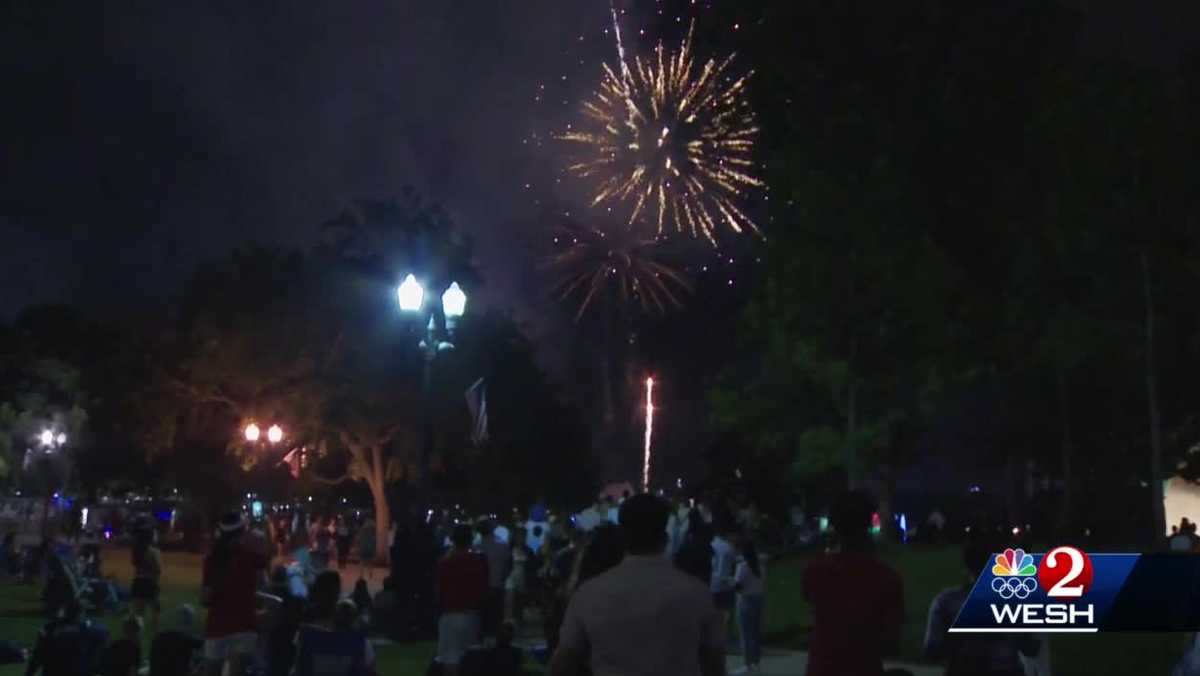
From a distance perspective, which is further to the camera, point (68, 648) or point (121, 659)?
point (68, 648)

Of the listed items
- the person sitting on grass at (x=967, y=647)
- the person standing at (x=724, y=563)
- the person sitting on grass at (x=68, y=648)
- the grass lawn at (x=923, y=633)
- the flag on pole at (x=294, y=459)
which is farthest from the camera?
the flag on pole at (x=294, y=459)

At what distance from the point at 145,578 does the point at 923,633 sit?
10.4 metres

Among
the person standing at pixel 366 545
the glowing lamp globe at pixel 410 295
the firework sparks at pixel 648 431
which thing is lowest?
Result: the person standing at pixel 366 545

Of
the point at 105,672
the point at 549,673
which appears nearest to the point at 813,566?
the point at 549,673

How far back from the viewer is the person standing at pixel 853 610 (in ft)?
22.2

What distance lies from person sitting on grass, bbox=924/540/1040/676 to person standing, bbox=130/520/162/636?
1400cm

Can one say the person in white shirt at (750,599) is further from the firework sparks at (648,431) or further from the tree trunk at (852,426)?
the firework sparks at (648,431)

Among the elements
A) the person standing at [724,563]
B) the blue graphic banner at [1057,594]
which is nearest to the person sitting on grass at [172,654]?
the blue graphic banner at [1057,594]

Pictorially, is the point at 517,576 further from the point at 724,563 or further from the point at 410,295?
the point at 724,563

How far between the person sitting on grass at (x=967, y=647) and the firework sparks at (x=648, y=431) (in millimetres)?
57082

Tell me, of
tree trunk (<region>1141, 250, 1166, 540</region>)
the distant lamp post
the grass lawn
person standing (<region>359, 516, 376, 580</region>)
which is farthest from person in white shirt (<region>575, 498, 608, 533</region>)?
person standing (<region>359, 516, 376, 580</region>)

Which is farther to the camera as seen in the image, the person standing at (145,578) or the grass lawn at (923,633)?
the person standing at (145,578)

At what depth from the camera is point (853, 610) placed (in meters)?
6.79

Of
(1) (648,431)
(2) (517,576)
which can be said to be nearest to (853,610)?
(2) (517,576)
